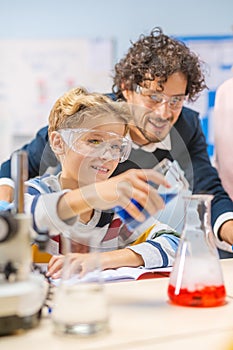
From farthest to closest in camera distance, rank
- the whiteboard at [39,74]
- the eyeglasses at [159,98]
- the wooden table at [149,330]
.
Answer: the whiteboard at [39,74] < the eyeglasses at [159,98] < the wooden table at [149,330]

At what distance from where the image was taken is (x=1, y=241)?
74cm

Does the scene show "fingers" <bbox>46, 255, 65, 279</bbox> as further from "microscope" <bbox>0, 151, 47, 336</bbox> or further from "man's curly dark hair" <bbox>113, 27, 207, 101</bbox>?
"man's curly dark hair" <bbox>113, 27, 207, 101</bbox>

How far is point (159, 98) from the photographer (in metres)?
1.45

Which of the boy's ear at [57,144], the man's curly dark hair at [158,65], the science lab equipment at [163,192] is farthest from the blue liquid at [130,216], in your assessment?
the man's curly dark hair at [158,65]

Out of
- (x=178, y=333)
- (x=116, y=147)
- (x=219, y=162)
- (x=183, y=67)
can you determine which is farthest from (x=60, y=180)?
(x=219, y=162)

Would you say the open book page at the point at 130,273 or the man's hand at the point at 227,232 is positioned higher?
the open book page at the point at 130,273

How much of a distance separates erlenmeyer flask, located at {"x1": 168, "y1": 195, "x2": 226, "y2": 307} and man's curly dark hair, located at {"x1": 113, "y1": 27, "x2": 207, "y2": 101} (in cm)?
65

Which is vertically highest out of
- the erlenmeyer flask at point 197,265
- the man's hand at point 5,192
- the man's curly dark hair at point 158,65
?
the man's curly dark hair at point 158,65

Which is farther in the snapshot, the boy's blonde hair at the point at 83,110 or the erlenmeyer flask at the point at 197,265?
the boy's blonde hair at the point at 83,110

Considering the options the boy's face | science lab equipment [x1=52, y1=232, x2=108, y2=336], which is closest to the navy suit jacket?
the boy's face

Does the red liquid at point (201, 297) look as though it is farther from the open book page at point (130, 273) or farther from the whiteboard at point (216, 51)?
the whiteboard at point (216, 51)

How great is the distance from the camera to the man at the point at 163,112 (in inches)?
51.0

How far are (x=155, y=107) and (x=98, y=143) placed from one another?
0.35 meters

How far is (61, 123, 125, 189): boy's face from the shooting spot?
3.55 ft
